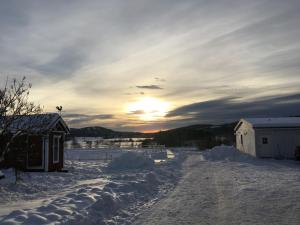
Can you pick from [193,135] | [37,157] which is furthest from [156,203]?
[193,135]

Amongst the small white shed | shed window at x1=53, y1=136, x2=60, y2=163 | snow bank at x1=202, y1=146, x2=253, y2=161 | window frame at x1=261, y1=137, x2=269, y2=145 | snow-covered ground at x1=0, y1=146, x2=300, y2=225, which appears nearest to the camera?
snow-covered ground at x1=0, y1=146, x2=300, y2=225

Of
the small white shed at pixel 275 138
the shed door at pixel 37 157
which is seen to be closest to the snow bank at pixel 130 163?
the shed door at pixel 37 157

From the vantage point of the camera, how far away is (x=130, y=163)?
1024 inches

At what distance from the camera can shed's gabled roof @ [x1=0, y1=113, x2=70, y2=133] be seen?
15973 mm

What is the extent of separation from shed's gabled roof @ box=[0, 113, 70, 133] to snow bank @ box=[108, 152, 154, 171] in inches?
162

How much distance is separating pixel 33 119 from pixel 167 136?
70.8 metres

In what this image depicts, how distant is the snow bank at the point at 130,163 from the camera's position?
83.1 feet

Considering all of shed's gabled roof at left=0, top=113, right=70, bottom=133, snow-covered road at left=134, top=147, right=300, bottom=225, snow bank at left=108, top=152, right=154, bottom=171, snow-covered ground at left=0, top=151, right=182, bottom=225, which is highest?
shed's gabled roof at left=0, top=113, right=70, bottom=133

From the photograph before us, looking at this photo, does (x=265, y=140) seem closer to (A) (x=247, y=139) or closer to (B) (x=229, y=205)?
(A) (x=247, y=139)

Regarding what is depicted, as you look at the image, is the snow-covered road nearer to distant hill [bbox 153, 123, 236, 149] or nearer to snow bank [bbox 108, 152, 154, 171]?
snow bank [bbox 108, 152, 154, 171]

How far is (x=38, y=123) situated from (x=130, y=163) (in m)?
10.2

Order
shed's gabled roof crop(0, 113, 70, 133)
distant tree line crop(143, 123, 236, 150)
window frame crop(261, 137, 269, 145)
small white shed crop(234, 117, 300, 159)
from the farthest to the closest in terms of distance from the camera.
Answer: distant tree line crop(143, 123, 236, 150)
window frame crop(261, 137, 269, 145)
small white shed crop(234, 117, 300, 159)
shed's gabled roof crop(0, 113, 70, 133)

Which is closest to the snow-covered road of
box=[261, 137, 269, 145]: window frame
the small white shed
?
the small white shed

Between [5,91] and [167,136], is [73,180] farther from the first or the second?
[167,136]
